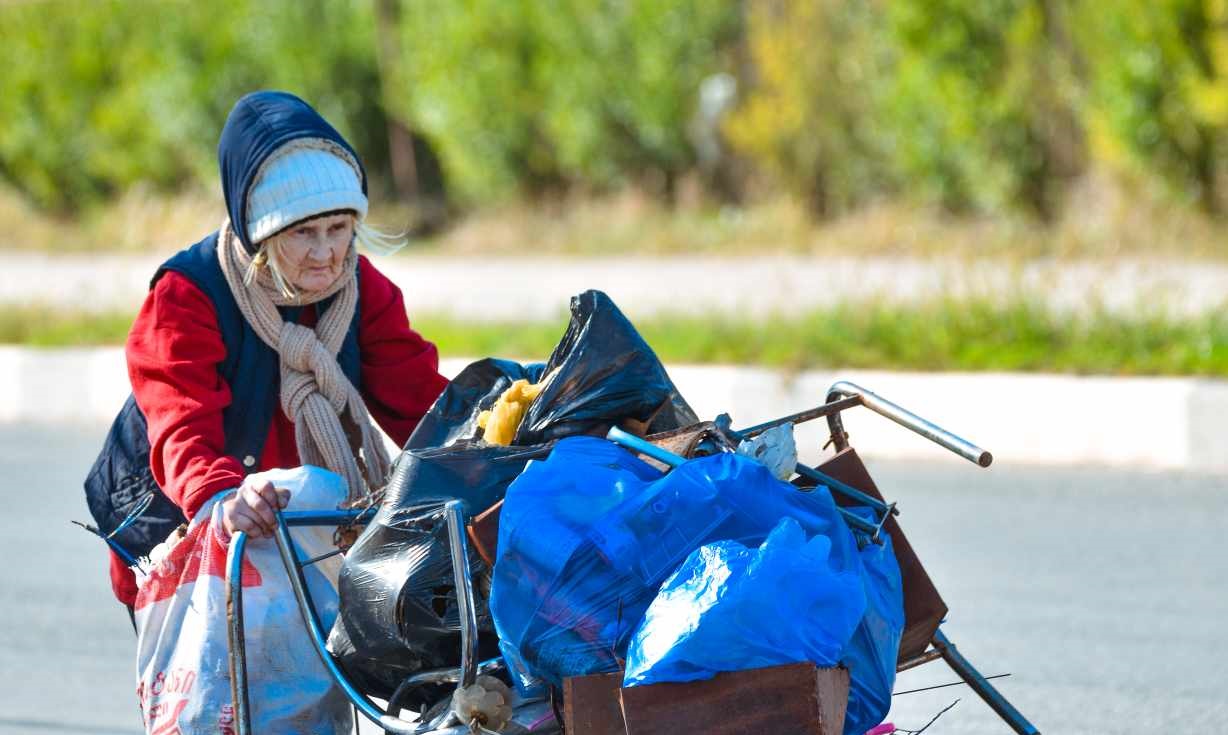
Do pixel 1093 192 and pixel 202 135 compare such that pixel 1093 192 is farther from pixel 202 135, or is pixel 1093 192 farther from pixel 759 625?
pixel 759 625

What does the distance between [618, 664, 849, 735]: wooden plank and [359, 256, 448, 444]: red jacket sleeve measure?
1246 mm

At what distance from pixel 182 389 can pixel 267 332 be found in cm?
23

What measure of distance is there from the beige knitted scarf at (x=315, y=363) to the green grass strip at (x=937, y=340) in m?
5.35

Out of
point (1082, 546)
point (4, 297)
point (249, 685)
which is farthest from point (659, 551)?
point (4, 297)

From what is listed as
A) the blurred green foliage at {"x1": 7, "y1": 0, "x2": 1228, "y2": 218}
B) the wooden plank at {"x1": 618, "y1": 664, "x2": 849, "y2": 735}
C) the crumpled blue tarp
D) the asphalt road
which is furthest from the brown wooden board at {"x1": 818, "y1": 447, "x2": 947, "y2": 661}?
the blurred green foliage at {"x1": 7, "y1": 0, "x2": 1228, "y2": 218}

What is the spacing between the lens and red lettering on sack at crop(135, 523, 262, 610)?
3.05 meters

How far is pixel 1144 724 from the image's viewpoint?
15.1 feet

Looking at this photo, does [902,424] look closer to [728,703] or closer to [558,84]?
[728,703]

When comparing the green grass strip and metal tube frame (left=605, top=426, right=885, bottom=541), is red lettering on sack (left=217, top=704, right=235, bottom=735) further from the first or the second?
the green grass strip

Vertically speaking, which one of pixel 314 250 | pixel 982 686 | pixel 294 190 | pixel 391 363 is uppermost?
pixel 294 190

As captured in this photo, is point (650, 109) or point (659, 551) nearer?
point (659, 551)

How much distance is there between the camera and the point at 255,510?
2.96 metres

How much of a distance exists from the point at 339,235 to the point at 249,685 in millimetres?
903

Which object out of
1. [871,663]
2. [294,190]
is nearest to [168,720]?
[294,190]
